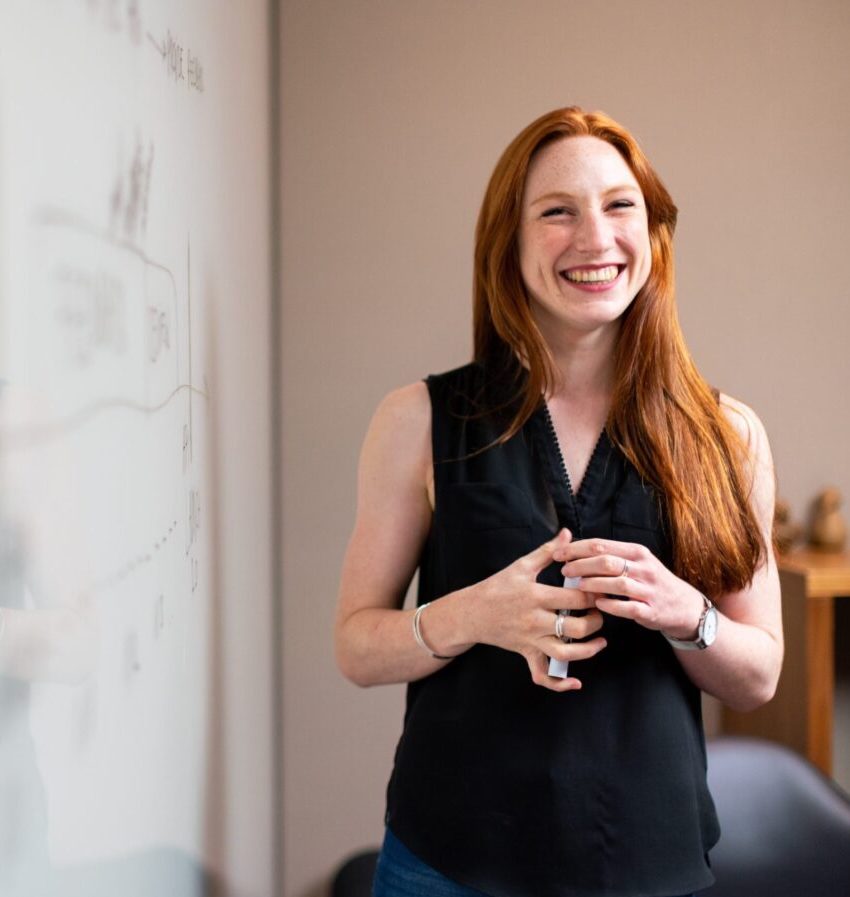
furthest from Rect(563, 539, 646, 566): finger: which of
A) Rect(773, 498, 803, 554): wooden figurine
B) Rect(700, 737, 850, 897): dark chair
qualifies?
Rect(773, 498, 803, 554): wooden figurine

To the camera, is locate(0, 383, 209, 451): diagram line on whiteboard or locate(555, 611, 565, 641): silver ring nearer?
locate(0, 383, 209, 451): diagram line on whiteboard

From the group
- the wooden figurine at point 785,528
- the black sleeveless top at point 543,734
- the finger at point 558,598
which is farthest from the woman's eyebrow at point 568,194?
the wooden figurine at point 785,528

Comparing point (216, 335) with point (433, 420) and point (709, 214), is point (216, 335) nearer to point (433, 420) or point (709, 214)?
point (433, 420)

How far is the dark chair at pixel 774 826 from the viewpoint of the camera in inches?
76.1

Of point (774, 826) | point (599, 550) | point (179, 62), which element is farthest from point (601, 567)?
point (774, 826)

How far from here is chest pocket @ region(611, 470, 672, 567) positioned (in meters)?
1.31

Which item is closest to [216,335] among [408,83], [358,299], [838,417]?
[358,299]

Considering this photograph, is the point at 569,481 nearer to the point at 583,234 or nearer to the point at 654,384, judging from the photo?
the point at 654,384

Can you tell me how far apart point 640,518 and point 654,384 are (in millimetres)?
177

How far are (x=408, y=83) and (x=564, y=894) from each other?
185cm

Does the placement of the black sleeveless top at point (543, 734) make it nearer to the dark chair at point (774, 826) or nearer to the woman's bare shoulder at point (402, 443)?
the woman's bare shoulder at point (402, 443)

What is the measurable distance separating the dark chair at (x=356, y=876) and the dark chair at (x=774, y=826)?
0.75m

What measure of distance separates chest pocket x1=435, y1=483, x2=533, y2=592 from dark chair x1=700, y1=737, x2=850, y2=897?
3.03 feet

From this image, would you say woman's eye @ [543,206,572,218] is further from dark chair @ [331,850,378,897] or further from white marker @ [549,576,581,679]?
dark chair @ [331,850,378,897]
